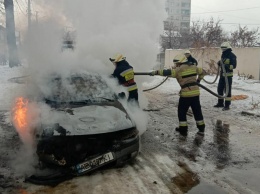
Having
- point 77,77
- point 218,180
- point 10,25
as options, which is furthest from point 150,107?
point 10,25

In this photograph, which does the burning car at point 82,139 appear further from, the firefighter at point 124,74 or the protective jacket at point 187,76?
the protective jacket at point 187,76

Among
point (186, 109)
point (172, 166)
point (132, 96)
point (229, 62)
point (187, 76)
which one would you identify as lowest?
point (172, 166)

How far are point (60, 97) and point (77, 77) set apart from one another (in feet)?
2.30

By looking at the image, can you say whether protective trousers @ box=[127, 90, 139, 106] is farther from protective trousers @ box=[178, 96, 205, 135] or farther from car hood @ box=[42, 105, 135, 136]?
car hood @ box=[42, 105, 135, 136]

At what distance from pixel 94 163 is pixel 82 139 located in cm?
39

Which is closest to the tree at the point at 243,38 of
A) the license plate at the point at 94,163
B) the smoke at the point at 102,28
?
the smoke at the point at 102,28

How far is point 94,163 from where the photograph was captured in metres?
4.39

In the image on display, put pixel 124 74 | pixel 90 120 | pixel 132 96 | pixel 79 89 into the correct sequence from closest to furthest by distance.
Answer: pixel 90 120
pixel 79 89
pixel 124 74
pixel 132 96

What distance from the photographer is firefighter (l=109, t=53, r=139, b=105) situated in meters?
7.03

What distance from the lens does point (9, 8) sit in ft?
63.2

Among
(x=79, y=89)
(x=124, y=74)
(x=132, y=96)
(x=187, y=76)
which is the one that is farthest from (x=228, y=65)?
(x=79, y=89)

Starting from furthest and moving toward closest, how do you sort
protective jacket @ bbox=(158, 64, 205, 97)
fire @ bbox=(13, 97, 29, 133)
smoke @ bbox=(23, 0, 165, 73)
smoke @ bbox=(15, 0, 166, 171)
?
smoke @ bbox=(23, 0, 165, 73)
smoke @ bbox=(15, 0, 166, 171)
protective jacket @ bbox=(158, 64, 205, 97)
fire @ bbox=(13, 97, 29, 133)

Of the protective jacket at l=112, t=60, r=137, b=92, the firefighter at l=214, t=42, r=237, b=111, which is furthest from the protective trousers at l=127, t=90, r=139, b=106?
the firefighter at l=214, t=42, r=237, b=111

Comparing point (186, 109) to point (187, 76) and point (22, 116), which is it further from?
point (22, 116)
